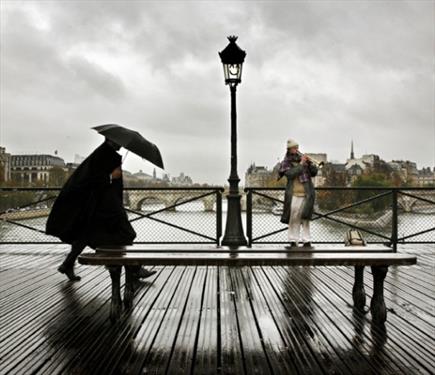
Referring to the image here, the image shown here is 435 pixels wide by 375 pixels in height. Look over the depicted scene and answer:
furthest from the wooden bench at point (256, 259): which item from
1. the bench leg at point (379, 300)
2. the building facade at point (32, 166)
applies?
the building facade at point (32, 166)

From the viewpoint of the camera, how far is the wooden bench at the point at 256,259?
3.53 meters

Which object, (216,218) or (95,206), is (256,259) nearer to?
(95,206)

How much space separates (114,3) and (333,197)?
11.9 metres

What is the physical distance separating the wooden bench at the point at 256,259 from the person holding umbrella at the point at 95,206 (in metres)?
0.86

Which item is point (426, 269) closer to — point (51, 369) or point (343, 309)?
point (343, 309)

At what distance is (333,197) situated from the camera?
16891 mm

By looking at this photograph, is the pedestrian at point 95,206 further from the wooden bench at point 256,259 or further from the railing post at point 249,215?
the railing post at point 249,215

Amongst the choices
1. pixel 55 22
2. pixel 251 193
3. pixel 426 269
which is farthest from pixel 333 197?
pixel 55 22

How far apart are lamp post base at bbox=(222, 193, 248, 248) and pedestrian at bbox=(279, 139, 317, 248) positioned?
1.23m

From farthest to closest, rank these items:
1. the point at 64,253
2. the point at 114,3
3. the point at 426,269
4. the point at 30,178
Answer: the point at 30,178, the point at 114,3, the point at 64,253, the point at 426,269

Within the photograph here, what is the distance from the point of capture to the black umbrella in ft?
13.9

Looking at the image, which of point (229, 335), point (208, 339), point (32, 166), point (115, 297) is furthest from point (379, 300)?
point (32, 166)

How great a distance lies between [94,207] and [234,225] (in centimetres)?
372

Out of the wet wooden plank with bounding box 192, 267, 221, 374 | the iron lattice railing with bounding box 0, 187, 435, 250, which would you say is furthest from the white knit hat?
the wet wooden plank with bounding box 192, 267, 221, 374
